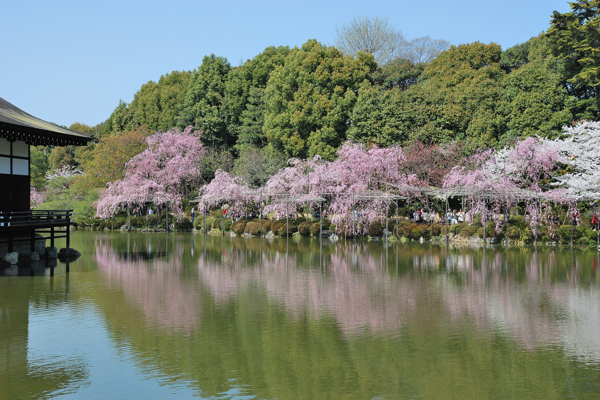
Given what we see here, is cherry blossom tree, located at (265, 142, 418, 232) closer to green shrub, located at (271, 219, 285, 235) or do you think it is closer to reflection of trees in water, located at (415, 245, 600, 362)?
green shrub, located at (271, 219, 285, 235)

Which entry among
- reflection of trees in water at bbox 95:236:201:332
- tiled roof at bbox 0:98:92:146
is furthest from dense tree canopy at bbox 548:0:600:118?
tiled roof at bbox 0:98:92:146

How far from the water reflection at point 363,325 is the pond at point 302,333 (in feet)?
0.11

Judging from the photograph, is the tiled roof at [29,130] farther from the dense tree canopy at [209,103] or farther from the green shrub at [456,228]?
the dense tree canopy at [209,103]

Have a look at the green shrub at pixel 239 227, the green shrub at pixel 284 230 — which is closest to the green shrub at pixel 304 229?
the green shrub at pixel 284 230

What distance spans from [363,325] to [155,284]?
22.8 ft

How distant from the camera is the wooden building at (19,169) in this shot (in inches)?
730

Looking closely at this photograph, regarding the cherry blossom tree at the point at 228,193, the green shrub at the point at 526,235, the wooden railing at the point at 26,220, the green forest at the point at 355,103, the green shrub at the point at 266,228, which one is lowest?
the green shrub at the point at 526,235

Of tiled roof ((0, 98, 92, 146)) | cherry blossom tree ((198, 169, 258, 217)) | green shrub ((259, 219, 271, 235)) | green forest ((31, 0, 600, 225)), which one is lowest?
green shrub ((259, 219, 271, 235))

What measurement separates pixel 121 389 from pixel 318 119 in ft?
118

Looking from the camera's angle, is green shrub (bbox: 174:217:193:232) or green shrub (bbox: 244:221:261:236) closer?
green shrub (bbox: 244:221:261:236)

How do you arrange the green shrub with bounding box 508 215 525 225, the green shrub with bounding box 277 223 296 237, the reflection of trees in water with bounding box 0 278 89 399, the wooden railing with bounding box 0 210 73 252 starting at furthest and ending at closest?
1. the green shrub with bounding box 277 223 296 237
2. the green shrub with bounding box 508 215 525 225
3. the wooden railing with bounding box 0 210 73 252
4. the reflection of trees in water with bounding box 0 278 89 399

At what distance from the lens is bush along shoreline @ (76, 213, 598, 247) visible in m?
28.5

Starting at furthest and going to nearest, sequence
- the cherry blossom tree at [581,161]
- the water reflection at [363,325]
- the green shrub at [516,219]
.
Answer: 1. the green shrub at [516,219]
2. the cherry blossom tree at [581,161]
3. the water reflection at [363,325]

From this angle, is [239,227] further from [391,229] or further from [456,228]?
[456,228]
